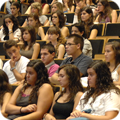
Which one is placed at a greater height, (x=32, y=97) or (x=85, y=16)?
(x=85, y=16)

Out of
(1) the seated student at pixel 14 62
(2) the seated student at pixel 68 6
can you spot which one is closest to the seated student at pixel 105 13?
(2) the seated student at pixel 68 6

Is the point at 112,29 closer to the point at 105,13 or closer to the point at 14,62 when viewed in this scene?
the point at 105,13

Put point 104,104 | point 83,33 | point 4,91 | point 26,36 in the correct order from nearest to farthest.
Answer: point 104,104
point 4,91
point 83,33
point 26,36

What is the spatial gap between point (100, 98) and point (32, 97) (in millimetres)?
259

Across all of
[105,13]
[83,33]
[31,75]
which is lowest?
[31,75]

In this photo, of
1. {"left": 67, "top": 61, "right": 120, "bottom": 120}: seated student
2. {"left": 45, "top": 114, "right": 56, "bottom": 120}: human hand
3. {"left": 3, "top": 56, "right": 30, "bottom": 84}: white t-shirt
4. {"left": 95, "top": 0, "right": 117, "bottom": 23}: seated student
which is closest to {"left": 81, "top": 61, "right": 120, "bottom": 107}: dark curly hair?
{"left": 67, "top": 61, "right": 120, "bottom": 120}: seated student

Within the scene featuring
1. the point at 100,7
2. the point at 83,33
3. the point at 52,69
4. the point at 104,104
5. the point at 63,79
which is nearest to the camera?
the point at 104,104

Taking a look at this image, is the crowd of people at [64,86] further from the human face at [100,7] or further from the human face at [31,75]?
the human face at [100,7]

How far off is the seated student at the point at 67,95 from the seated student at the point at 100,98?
4cm

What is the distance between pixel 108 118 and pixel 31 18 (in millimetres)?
1199

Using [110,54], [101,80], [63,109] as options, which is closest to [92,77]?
[101,80]

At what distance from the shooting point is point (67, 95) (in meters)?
0.85

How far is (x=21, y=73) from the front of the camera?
119cm

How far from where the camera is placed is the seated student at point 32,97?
0.87 m
